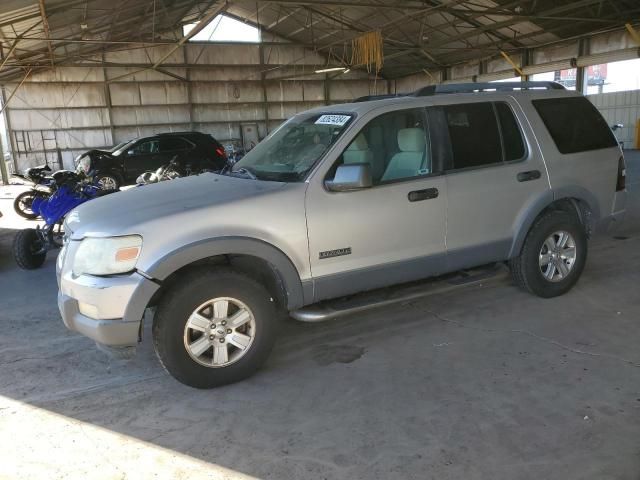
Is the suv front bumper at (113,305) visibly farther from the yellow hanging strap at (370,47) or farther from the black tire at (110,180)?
the yellow hanging strap at (370,47)

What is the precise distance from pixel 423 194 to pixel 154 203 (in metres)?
1.93

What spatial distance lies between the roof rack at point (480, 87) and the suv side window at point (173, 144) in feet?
41.7

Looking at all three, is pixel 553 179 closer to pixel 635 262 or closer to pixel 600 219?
pixel 600 219

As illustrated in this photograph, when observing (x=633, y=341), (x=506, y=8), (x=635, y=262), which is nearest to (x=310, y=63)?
(x=506, y=8)

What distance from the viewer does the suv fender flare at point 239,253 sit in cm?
312

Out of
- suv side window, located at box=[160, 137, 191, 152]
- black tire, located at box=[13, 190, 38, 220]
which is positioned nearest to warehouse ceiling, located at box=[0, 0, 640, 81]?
suv side window, located at box=[160, 137, 191, 152]

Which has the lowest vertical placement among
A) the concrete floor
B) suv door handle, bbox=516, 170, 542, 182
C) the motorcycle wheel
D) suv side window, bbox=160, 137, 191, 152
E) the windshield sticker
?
the concrete floor

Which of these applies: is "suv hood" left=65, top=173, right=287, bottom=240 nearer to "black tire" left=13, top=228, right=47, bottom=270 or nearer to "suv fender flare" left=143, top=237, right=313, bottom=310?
"suv fender flare" left=143, top=237, right=313, bottom=310

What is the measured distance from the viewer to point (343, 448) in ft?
9.04

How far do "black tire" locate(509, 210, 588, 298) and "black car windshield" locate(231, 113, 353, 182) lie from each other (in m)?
1.97

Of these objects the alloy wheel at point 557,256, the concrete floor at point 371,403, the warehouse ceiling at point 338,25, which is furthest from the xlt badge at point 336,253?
the warehouse ceiling at point 338,25

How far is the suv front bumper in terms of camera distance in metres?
3.07

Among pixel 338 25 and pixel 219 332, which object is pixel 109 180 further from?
pixel 338 25

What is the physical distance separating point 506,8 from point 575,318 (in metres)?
17.2
